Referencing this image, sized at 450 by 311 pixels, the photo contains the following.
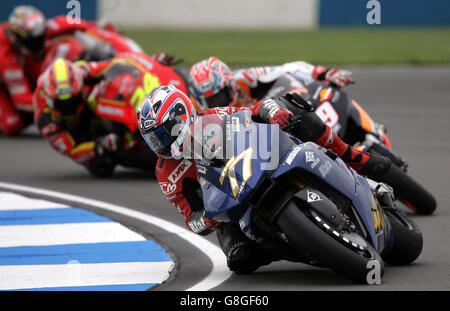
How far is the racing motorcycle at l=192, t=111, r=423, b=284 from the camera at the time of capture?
6.50m

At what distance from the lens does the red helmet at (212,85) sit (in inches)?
388

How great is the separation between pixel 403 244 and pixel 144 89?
4.99 meters

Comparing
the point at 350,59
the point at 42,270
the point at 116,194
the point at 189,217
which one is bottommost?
the point at 350,59

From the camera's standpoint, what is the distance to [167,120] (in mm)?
6973

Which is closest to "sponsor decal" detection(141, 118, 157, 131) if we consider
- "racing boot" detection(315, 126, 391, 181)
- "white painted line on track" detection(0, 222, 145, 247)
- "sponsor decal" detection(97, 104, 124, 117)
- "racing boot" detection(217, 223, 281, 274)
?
"racing boot" detection(217, 223, 281, 274)

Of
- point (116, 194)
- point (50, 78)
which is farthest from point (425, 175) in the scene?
point (50, 78)

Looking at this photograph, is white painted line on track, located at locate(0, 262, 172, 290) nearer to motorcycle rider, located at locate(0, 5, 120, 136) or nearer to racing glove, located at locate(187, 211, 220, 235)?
racing glove, located at locate(187, 211, 220, 235)

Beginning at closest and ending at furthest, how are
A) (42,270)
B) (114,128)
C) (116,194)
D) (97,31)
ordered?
(42,270), (116,194), (114,128), (97,31)

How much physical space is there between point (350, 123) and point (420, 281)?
127 inches

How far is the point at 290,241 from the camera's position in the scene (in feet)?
21.5

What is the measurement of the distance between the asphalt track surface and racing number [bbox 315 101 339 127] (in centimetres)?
110

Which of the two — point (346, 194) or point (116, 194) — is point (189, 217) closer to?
point (346, 194)

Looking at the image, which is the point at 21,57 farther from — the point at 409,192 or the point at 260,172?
the point at 260,172

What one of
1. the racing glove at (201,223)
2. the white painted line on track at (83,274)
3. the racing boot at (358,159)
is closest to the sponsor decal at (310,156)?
the racing boot at (358,159)
